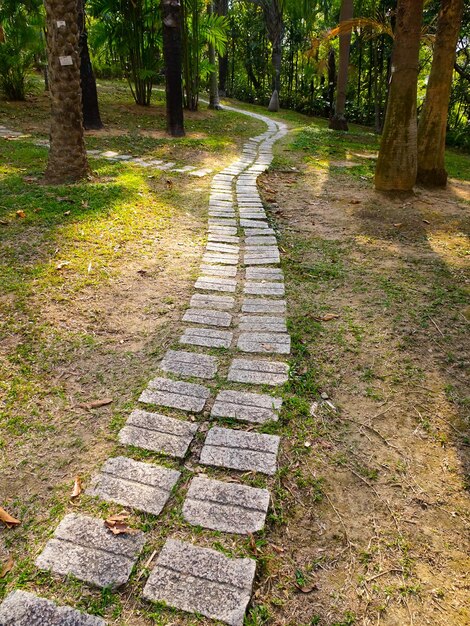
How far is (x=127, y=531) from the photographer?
1649 mm

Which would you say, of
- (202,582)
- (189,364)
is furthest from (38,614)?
(189,364)

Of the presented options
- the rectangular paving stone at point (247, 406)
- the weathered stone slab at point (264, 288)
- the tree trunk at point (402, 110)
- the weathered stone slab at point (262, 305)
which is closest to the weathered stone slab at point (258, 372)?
the rectangular paving stone at point (247, 406)

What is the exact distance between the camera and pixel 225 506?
1768 mm

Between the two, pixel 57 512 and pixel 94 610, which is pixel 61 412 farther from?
pixel 94 610

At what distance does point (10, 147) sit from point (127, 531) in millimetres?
7300

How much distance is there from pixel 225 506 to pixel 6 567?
82 centimetres

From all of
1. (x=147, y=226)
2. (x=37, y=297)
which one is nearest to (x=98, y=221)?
(x=147, y=226)

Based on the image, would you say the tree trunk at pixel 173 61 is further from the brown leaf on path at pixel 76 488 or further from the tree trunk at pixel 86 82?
the brown leaf on path at pixel 76 488

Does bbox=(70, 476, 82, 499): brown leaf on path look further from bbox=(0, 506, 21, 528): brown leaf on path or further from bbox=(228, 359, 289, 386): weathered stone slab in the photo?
bbox=(228, 359, 289, 386): weathered stone slab

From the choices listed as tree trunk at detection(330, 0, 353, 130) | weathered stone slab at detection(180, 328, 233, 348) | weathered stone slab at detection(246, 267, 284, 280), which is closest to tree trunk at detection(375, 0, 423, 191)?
weathered stone slab at detection(246, 267, 284, 280)

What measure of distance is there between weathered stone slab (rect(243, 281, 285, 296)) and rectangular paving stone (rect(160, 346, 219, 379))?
3.04 ft

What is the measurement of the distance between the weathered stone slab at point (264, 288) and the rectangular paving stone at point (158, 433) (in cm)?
149

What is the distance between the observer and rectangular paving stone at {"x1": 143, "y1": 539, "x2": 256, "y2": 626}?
56.4 inches

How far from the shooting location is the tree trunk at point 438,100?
230 inches
